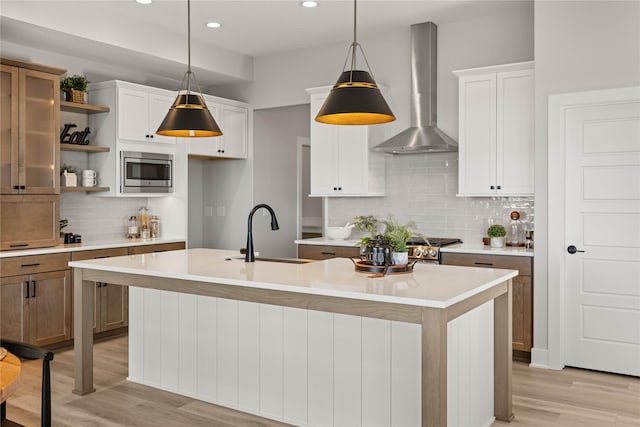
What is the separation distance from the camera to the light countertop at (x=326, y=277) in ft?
8.43

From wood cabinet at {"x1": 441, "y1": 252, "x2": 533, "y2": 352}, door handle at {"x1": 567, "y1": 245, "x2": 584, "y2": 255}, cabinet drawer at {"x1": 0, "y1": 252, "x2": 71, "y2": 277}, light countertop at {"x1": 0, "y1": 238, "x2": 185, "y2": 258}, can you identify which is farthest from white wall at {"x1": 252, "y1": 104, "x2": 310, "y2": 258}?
door handle at {"x1": 567, "y1": 245, "x2": 584, "y2": 255}

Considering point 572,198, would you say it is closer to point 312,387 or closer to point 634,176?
point 634,176

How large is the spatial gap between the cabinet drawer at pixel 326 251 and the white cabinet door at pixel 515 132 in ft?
5.01

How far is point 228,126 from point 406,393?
179 inches

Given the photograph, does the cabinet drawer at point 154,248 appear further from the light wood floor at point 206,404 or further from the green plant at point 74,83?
the green plant at point 74,83

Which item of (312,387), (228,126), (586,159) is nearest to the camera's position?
(312,387)

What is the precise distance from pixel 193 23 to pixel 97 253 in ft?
7.73

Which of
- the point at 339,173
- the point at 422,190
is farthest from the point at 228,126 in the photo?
the point at 422,190

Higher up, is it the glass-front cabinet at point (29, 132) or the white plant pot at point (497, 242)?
the glass-front cabinet at point (29, 132)

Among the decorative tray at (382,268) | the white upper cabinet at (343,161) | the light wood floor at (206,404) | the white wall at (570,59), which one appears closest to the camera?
the decorative tray at (382,268)

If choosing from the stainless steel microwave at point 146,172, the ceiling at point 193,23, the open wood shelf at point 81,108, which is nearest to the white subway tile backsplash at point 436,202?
the ceiling at point 193,23

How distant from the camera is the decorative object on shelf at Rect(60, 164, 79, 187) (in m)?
5.36

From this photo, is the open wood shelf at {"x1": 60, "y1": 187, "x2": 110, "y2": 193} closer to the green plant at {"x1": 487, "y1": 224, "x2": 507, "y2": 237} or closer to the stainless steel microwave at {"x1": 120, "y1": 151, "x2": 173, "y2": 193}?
the stainless steel microwave at {"x1": 120, "y1": 151, "x2": 173, "y2": 193}

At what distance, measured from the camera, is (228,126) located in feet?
22.2
